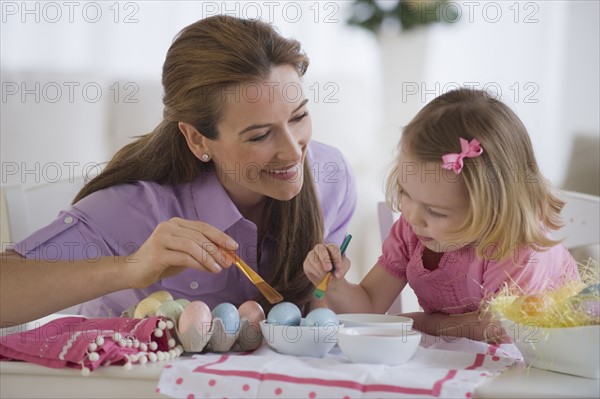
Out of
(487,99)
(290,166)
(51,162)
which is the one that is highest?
(487,99)

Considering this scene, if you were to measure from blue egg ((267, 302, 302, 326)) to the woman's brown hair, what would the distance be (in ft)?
1.04

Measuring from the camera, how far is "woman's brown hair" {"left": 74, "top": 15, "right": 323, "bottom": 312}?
4.68 ft

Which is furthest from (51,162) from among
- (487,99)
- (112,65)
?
(487,99)

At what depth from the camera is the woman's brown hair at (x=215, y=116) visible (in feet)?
4.68

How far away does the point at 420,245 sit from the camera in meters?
1.46

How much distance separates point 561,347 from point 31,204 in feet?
3.80

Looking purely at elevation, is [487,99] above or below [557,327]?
above

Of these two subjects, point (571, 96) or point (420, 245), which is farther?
point (571, 96)

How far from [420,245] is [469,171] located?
0.89ft

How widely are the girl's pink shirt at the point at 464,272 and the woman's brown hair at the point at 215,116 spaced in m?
0.17

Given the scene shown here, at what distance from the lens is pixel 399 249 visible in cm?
149

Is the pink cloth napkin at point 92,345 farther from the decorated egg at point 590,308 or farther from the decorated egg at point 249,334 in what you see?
the decorated egg at point 590,308

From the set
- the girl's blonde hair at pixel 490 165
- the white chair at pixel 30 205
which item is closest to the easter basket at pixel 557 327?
the girl's blonde hair at pixel 490 165

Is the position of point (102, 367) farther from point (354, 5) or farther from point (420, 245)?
point (354, 5)
